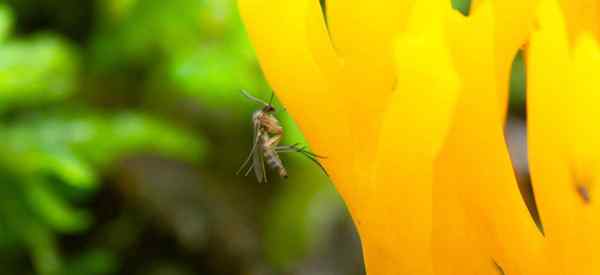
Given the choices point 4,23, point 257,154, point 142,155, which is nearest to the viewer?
point 257,154

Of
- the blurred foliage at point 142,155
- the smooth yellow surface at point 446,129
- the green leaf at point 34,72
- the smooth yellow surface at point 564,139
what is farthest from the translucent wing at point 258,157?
the green leaf at point 34,72

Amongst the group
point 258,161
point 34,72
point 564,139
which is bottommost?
point 34,72

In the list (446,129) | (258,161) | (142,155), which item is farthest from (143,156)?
(446,129)

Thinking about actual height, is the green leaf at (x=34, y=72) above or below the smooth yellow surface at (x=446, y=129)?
below

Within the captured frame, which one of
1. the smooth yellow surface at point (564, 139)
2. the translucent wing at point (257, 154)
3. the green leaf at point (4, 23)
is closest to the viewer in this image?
the smooth yellow surface at point (564, 139)

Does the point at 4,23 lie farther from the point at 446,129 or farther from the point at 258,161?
the point at 446,129

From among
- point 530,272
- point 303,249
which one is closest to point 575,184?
point 530,272

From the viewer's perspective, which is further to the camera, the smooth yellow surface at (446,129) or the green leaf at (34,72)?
the green leaf at (34,72)

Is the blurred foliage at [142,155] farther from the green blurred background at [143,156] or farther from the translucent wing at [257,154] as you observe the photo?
the translucent wing at [257,154]

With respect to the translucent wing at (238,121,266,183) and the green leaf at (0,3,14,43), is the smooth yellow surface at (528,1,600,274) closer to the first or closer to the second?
the translucent wing at (238,121,266,183)
